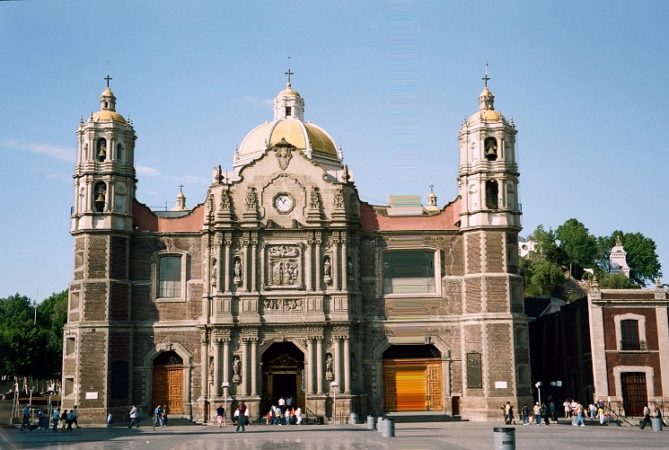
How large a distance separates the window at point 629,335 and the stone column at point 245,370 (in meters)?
22.0

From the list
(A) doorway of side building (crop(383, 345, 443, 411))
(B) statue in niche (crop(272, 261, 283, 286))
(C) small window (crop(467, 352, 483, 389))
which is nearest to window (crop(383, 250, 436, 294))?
(A) doorway of side building (crop(383, 345, 443, 411))

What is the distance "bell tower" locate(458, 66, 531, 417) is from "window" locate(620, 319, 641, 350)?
5.85m

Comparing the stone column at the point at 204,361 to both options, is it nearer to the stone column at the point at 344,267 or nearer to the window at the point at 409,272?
the stone column at the point at 344,267

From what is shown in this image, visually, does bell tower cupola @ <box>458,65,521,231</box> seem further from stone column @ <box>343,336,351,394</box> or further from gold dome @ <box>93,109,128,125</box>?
gold dome @ <box>93,109,128,125</box>

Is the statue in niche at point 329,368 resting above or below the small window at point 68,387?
above

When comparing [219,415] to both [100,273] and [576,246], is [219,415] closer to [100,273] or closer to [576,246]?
[100,273]

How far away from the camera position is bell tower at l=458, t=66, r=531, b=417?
167 feet

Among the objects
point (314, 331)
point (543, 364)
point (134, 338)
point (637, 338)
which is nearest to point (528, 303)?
point (543, 364)

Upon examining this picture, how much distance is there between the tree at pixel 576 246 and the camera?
369 ft

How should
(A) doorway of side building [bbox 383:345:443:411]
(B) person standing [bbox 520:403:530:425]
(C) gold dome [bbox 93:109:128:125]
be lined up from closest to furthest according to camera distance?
1. (B) person standing [bbox 520:403:530:425]
2. (A) doorway of side building [bbox 383:345:443:411]
3. (C) gold dome [bbox 93:109:128:125]

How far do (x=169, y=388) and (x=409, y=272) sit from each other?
16.0 metres

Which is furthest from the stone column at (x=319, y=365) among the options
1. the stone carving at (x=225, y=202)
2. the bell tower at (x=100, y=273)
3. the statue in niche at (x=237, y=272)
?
the bell tower at (x=100, y=273)

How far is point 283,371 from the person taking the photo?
174ft

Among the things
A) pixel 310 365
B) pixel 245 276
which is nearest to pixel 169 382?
pixel 245 276
